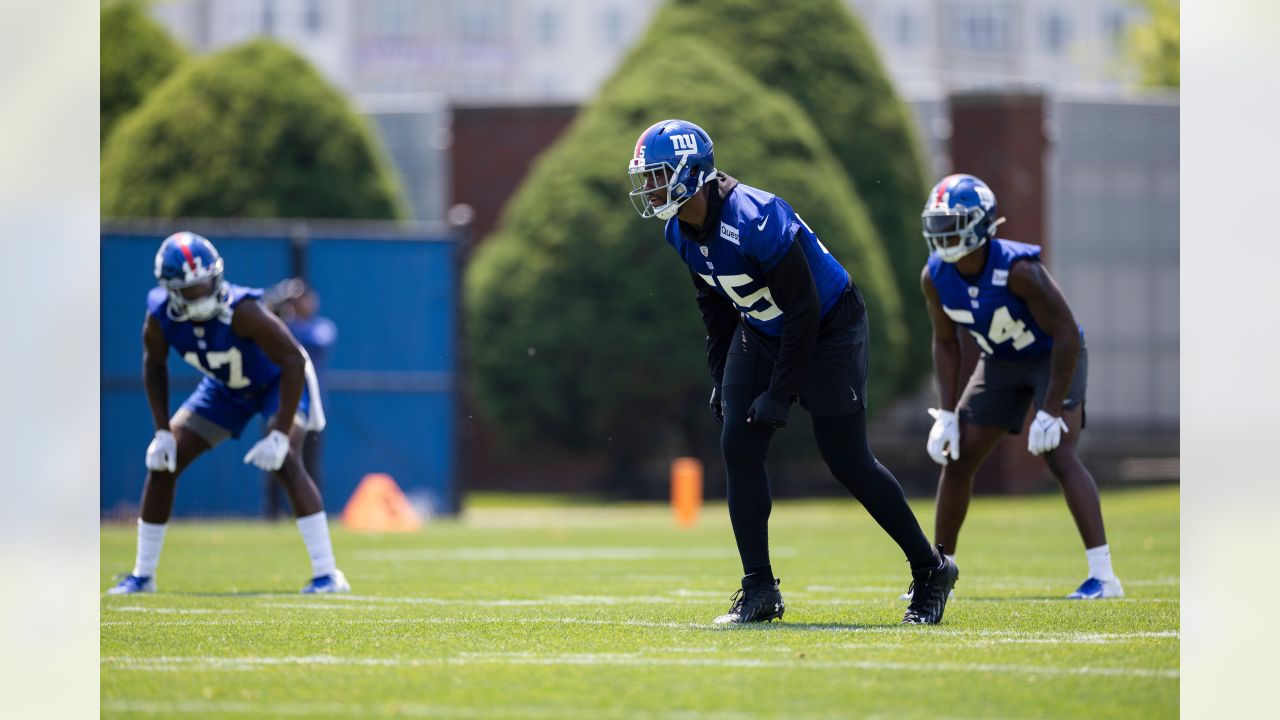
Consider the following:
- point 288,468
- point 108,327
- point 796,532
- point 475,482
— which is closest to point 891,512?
point 288,468

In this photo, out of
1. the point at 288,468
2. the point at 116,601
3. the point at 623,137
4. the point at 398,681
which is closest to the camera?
the point at 398,681

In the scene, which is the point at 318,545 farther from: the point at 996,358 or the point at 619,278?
the point at 619,278

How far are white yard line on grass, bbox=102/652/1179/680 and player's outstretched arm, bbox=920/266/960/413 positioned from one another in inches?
100

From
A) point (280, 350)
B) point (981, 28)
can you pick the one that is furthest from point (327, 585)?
point (981, 28)

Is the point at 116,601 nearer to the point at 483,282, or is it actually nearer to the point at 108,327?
the point at 108,327

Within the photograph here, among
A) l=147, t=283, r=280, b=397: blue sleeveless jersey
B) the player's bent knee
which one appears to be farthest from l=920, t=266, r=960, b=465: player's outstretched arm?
l=147, t=283, r=280, b=397: blue sleeveless jersey

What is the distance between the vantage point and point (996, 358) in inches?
323

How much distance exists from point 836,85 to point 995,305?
17.1 meters

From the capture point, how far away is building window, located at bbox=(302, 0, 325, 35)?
6009cm

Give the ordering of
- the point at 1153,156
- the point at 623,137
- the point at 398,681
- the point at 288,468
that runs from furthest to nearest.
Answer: the point at 1153,156
the point at 623,137
the point at 288,468
the point at 398,681

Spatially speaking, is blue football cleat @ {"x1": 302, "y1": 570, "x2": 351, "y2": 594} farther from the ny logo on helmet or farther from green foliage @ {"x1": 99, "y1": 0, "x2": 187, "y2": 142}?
green foliage @ {"x1": 99, "y1": 0, "x2": 187, "y2": 142}

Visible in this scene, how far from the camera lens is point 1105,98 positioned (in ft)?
86.7
